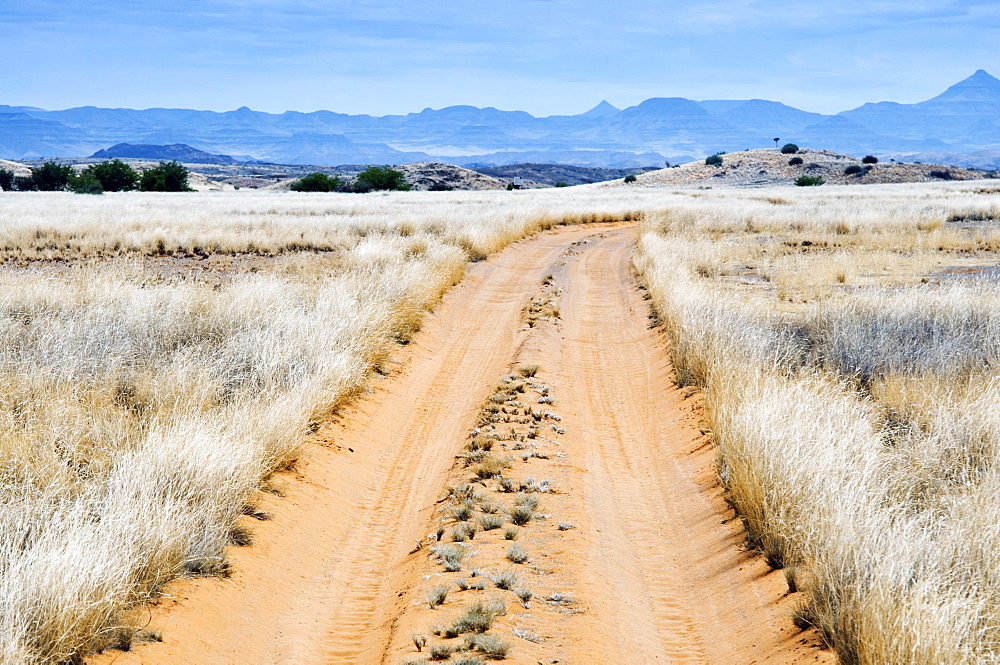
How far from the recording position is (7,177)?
70.8m

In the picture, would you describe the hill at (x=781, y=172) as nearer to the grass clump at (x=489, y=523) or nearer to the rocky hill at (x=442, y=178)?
the rocky hill at (x=442, y=178)

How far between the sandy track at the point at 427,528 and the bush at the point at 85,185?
204 feet

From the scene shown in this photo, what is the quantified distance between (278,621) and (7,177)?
269ft

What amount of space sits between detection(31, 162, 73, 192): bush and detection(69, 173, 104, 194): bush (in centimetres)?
425

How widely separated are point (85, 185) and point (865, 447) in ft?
232

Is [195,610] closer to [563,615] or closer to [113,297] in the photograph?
[563,615]

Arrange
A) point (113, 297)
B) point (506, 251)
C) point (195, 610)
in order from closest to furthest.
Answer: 1. point (195, 610)
2. point (113, 297)
3. point (506, 251)

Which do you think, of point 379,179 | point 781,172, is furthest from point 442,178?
point 781,172

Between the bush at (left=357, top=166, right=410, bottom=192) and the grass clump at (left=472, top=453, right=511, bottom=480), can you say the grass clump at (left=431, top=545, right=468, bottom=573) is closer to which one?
the grass clump at (left=472, top=453, right=511, bottom=480)

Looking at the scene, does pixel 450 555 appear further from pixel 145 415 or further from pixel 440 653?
pixel 145 415

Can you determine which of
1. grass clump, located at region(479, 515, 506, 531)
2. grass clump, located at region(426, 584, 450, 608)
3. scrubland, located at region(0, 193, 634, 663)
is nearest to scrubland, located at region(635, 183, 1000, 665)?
grass clump, located at region(479, 515, 506, 531)

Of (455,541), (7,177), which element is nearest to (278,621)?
(455,541)

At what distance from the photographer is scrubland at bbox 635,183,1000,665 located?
390 cm

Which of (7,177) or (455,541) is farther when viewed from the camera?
(7,177)
